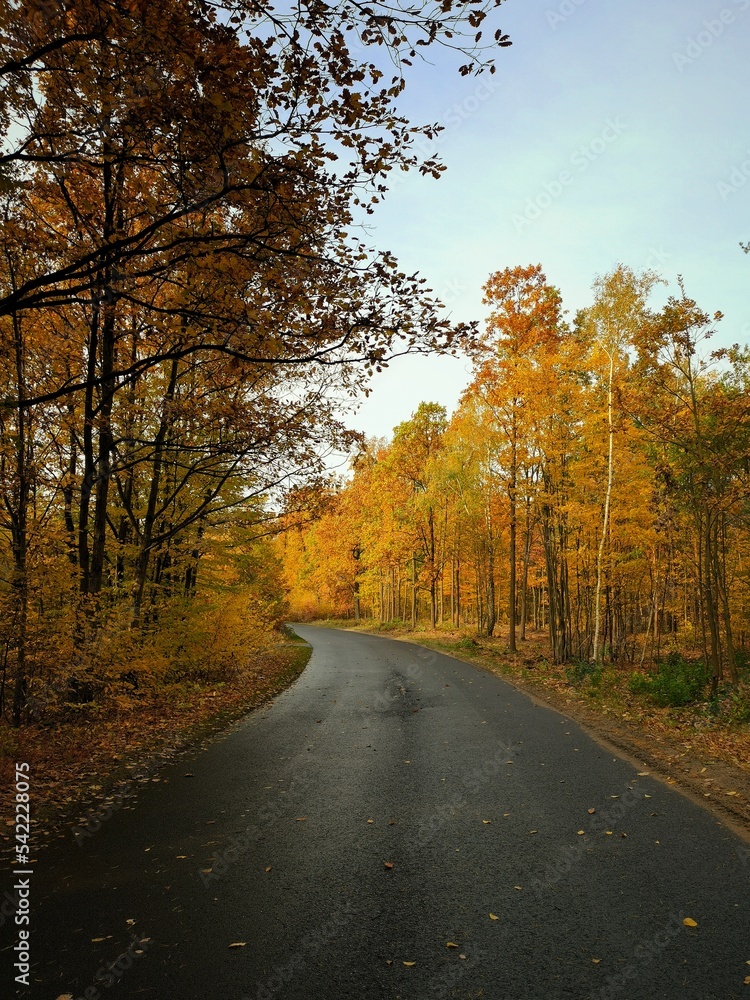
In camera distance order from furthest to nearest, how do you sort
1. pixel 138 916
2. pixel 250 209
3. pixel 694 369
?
pixel 694 369 → pixel 250 209 → pixel 138 916

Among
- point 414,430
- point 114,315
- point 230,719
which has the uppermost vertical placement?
point 414,430

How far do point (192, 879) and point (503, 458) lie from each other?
54.3ft

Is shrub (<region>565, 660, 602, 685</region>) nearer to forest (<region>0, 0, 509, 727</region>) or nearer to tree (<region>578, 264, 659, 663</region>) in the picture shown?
tree (<region>578, 264, 659, 663</region>)

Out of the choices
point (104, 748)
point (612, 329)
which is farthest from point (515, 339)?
point (104, 748)

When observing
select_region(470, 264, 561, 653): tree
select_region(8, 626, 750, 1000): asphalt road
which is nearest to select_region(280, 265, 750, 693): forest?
select_region(470, 264, 561, 653): tree

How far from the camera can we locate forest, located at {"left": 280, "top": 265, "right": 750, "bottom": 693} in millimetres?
11656

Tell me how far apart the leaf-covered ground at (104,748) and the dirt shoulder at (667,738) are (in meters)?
6.08

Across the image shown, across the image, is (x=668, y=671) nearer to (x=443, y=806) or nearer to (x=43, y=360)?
(x=443, y=806)

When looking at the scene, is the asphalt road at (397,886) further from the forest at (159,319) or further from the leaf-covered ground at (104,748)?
the forest at (159,319)

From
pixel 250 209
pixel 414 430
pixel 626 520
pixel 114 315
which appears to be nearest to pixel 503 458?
pixel 626 520

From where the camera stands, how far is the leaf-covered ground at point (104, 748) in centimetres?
572

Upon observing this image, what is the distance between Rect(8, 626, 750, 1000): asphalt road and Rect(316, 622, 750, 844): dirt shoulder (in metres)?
0.37

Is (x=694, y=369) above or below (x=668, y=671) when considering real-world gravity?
above

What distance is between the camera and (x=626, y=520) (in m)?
17.7
